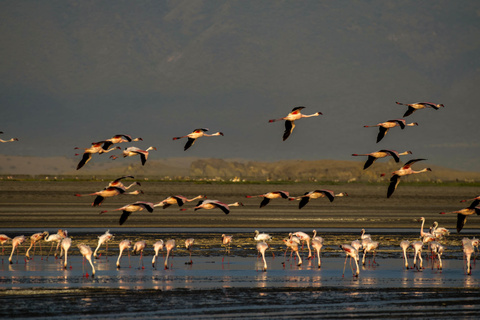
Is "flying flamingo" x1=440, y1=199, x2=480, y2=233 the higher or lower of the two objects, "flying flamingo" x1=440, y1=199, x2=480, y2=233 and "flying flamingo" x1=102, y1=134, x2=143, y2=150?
the lower

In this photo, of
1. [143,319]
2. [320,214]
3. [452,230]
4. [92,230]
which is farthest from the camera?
[320,214]

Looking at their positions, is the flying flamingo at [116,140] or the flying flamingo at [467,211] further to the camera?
the flying flamingo at [116,140]

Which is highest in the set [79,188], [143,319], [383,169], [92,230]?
[383,169]

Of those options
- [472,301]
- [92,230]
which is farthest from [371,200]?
[472,301]

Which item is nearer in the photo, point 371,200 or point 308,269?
point 308,269

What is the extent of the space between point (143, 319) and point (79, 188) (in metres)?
55.7

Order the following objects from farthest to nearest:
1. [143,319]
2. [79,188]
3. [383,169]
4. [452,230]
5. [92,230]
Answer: [383,169], [79,188], [452,230], [92,230], [143,319]

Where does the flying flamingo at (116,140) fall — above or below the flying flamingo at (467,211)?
above

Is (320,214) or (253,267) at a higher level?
(320,214)

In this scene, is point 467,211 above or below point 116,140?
below

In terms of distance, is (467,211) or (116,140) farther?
(116,140)

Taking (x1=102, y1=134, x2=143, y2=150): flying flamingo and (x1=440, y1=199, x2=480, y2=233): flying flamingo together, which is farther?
(x1=102, y1=134, x2=143, y2=150): flying flamingo

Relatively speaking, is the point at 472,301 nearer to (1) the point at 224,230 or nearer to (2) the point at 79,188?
(1) the point at 224,230

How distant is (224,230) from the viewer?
37844mm
